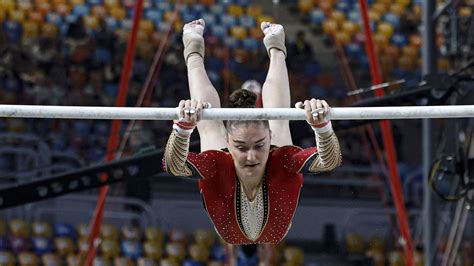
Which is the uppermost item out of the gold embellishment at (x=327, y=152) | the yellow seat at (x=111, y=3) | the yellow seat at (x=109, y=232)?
the yellow seat at (x=111, y=3)

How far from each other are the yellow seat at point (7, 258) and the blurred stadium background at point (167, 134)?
0.01 m

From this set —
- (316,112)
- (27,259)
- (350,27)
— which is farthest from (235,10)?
(316,112)

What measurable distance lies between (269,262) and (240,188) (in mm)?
3827

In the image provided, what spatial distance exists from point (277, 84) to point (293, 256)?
160 inches

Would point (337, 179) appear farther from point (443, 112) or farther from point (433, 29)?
point (443, 112)

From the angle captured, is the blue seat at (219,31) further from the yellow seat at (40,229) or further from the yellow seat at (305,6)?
the yellow seat at (40,229)

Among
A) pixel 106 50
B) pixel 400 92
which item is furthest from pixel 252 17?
pixel 400 92

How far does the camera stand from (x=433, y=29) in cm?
743

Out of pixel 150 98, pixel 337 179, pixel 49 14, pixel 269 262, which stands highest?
pixel 49 14

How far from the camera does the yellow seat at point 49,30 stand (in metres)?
10.1

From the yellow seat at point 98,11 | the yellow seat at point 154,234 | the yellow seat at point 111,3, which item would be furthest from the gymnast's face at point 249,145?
the yellow seat at point 111,3

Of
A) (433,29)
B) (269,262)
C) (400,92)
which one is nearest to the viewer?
(400,92)

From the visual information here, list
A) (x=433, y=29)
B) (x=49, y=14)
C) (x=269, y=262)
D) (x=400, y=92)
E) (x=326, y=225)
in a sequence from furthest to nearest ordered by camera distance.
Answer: (x=49, y=14), (x=326, y=225), (x=269, y=262), (x=433, y=29), (x=400, y=92)

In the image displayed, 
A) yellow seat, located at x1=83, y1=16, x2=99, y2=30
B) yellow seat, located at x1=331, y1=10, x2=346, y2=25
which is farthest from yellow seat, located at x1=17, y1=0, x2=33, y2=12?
yellow seat, located at x1=331, y1=10, x2=346, y2=25
